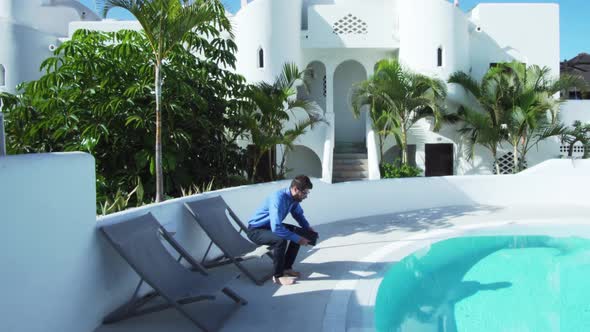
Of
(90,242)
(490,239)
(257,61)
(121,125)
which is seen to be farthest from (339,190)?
(257,61)

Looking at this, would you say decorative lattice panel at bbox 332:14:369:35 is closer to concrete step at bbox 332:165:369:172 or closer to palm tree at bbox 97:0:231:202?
concrete step at bbox 332:165:369:172

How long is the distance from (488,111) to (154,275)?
14.2 m

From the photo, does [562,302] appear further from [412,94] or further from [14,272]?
[412,94]

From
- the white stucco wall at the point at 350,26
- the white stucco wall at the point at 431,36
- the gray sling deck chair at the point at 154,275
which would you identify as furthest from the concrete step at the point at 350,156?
the gray sling deck chair at the point at 154,275

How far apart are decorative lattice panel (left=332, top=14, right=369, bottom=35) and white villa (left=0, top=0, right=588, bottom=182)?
1.5 inches

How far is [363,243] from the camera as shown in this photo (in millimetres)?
7398

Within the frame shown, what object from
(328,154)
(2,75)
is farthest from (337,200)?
(2,75)

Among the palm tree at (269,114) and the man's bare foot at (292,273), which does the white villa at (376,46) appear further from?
the man's bare foot at (292,273)

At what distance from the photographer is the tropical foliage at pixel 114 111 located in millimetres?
7707

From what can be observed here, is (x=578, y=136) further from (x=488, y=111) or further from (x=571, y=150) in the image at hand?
(x=488, y=111)

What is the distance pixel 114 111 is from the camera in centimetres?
759

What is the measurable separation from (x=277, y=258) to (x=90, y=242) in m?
2.09

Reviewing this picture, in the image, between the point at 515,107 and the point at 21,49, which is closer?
the point at 515,107

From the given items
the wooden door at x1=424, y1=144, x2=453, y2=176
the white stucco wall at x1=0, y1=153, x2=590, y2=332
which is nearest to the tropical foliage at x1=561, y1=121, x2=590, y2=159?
the wooden door at x1=424, y1=144, x2=453, y2=176
